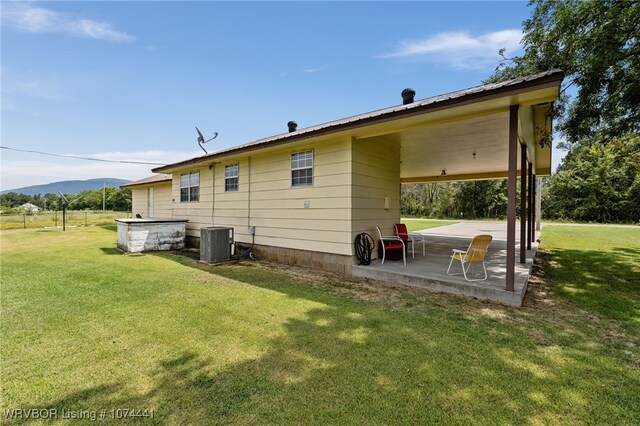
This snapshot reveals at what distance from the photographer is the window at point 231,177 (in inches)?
327

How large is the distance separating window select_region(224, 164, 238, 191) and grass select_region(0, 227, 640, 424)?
401 centimetres

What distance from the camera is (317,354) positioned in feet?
8.80

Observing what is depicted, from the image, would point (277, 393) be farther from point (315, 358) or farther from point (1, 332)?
point (1, 332)

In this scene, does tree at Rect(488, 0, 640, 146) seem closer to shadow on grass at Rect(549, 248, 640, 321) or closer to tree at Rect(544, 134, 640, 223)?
shadow on grass at Rect(549, 248, 640, 321)

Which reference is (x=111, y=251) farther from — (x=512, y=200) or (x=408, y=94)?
(x=512, y=200)

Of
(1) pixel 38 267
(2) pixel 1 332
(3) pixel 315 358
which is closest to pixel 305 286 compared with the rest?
(3) pixel 315 358

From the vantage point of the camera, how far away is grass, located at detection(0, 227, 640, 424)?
6.45ft

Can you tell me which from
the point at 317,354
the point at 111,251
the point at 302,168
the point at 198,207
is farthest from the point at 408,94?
the point at 111,251

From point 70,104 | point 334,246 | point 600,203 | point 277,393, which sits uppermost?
point 70,104

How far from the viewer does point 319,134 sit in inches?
219

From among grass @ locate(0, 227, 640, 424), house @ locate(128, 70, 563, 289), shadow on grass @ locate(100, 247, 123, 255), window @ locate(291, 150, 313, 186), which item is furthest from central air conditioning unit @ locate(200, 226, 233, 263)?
shadow on grass @ locate(100, 247, 123, 255)

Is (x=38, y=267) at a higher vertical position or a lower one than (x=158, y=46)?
lower

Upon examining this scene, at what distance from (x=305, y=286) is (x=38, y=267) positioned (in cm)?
612

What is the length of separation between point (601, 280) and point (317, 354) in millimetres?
6047
